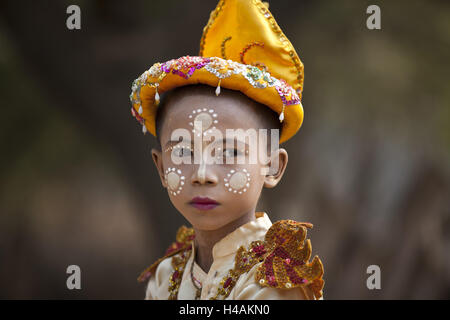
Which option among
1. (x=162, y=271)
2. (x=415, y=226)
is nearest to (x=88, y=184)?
(x=162, y=271)

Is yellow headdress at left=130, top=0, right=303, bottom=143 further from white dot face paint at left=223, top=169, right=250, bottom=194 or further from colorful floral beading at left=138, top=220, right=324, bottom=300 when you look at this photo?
colorful floral beading at left=138, top=220, right=324, bottom=300

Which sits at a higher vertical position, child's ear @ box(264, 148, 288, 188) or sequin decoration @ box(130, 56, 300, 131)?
sequin decoration @ box(130, 56, 300, 131)

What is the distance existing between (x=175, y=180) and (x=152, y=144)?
1.50 meters

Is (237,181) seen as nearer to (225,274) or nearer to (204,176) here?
(204,176)

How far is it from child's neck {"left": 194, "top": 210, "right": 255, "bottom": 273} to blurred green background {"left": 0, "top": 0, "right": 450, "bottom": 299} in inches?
50.8

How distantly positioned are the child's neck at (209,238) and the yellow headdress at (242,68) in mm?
287

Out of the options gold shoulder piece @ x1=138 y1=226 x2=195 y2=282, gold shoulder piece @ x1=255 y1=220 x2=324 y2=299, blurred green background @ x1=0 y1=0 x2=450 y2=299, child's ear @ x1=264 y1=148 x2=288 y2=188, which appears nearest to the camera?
gold shoulder piece @ x1=255 y1=220 x2=324 y2=299

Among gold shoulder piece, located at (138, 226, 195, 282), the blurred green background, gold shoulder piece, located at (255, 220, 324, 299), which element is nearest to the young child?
Result: gold shoulder piece, located at (255, 220, 324, 299)

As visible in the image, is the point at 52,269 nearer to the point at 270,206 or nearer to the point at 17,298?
the point at 17,298

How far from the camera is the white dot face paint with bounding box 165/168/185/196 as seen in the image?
130 cm

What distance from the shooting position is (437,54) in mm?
2736

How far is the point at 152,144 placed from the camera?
278cm

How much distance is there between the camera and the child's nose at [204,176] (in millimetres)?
1258

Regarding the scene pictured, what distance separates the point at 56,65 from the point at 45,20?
0.24 m
